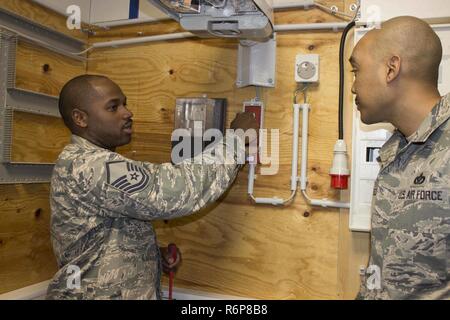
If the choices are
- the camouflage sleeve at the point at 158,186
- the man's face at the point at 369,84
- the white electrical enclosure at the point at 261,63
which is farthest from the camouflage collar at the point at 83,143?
the man's face at the point at 369,84

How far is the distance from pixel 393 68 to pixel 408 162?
0.87ft

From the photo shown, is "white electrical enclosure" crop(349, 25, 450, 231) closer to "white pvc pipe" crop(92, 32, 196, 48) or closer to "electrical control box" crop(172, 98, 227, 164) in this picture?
"electrical control box" crop(172, 98, 227, 164)

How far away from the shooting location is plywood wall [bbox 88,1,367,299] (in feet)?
5.24

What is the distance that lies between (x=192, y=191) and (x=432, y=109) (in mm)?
718

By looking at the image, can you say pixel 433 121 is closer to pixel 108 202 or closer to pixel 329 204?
pixel 329 204

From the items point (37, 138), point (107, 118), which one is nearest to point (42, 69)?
point (37, 138)

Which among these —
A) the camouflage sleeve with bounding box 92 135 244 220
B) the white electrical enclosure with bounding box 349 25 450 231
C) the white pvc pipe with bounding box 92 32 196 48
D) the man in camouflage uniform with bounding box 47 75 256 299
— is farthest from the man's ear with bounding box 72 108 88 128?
the white electrical enclosure with bounding box 349 25 450 231

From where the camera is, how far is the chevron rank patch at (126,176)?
49.4 inches

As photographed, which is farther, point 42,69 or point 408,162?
point 42,69

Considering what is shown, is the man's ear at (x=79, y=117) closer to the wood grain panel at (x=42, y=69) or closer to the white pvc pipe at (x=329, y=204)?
the wood grain panel at (x=42, y=69)

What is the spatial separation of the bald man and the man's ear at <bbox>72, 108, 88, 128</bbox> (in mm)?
892

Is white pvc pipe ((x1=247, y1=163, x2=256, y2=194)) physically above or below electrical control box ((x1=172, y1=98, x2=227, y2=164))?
below

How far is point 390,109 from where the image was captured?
121cm

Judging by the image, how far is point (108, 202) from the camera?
4.16 feet
